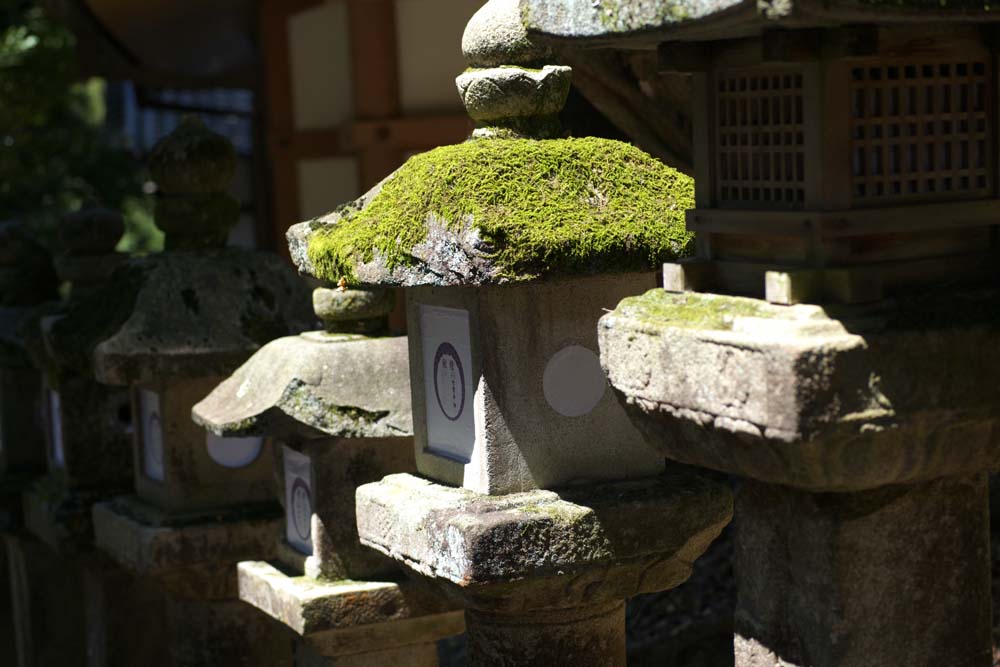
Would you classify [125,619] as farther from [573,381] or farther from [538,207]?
[538,207]

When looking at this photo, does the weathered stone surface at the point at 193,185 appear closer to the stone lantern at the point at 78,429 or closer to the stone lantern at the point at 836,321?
the stone lantern at the point at 78,429

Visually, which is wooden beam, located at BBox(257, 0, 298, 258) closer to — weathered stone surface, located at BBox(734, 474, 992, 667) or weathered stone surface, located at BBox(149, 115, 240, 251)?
weathered stone surface, located at BBox(149, 115, 240, 251)

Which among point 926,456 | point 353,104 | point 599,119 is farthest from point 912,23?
point 353,104

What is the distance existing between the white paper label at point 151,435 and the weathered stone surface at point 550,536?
6.14 feet

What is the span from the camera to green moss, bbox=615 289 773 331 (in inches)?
124

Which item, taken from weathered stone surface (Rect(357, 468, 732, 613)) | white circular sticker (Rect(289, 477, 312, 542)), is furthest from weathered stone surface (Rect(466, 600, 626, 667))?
white circular sticker (Rect(289, 477, 312, 542))

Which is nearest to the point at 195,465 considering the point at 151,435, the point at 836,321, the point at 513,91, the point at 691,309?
the point at 151,435

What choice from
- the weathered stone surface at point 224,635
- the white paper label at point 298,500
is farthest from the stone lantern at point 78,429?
the white paper label at point 298,500

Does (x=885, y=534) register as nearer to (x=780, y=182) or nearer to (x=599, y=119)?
(x=780, y=182)

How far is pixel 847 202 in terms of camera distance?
3.14m

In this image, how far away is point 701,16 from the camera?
2939 mm

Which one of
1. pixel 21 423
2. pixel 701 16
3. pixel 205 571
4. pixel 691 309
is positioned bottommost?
pixel 205 571

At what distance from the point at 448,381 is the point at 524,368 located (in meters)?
0.27

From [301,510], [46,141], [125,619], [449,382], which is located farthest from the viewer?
[46,141]
